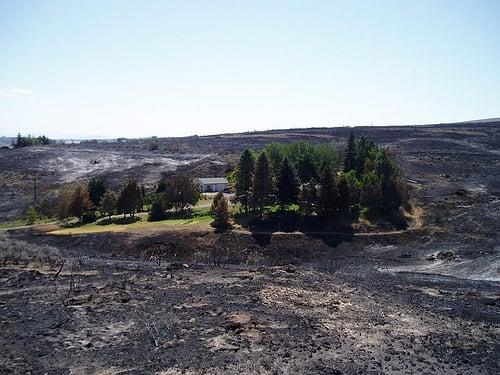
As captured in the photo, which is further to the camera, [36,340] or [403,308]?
[403,308]

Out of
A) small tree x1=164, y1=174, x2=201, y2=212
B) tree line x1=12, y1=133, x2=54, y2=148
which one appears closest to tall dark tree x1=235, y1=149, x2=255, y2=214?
small tree x1=164, y1=174, x2=201, y2=212

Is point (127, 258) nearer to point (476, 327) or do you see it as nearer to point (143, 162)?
point (476, 327)

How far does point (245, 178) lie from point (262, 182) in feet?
9.92

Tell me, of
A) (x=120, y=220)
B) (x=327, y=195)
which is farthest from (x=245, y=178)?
(x=120, y=220)

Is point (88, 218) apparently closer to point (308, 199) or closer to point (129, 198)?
point (129, 198)

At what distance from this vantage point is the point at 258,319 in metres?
24.8

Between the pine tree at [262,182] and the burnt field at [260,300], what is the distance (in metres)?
5.22

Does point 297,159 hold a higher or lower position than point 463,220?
higher

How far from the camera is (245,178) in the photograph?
51.3m

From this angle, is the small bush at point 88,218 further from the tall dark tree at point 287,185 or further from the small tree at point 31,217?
the tall dark tree at point 287,185

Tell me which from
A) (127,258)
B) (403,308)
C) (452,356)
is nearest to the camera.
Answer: (452,356)

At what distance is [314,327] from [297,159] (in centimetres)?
3837

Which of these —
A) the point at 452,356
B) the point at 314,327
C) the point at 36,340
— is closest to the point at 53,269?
the point at 36,340

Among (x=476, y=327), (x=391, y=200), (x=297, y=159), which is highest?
(x=297, y=159)
